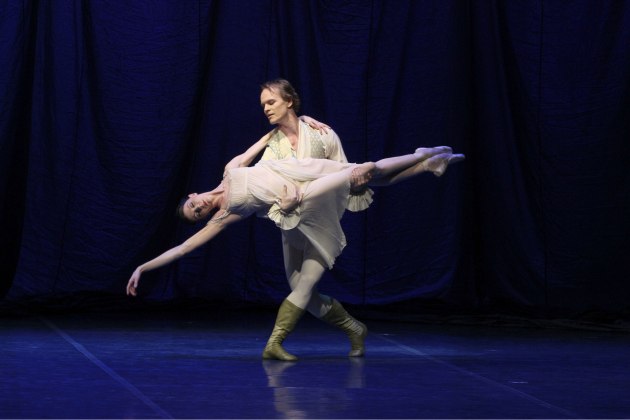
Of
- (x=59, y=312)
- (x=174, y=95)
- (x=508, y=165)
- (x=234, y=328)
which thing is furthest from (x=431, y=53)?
(x=59, y=312)

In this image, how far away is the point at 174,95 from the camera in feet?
22.9

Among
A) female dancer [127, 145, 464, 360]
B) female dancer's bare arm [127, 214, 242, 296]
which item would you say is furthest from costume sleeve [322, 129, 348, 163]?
female dancer's bare arm [127, 214, 242, 296]

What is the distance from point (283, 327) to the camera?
4824 millimetres

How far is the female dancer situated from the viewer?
4.72 m

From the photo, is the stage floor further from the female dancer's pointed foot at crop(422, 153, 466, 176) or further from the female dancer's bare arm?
the female dancer's pointed foot at crop(422, 153, 466, 176)

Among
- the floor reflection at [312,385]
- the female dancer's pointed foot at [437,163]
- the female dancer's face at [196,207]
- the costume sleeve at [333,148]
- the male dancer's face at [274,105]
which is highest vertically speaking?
the male dancer's face at [274,105]

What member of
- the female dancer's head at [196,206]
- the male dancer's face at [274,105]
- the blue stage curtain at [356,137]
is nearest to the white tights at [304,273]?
the female dancer's head at [196,206]

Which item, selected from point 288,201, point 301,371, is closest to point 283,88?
point 288,201

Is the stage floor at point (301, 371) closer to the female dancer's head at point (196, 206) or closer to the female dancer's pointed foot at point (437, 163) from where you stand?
the female dancer's head at point (196, 206)

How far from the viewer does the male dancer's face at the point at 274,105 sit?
16.2 feet

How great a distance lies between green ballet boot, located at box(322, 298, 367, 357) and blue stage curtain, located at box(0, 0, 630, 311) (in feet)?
6.49

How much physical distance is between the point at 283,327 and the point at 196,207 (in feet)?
2.02

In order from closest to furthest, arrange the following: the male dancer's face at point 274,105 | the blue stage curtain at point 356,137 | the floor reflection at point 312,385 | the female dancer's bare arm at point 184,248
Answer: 1. the floor reflection at point 312,385
2. the female dancer's bare arm at point 184,248
3. the male dancer's face at point 274,105
4. the blue stage curtain at point 356,137

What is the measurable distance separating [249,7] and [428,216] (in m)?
1.66
